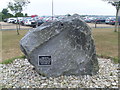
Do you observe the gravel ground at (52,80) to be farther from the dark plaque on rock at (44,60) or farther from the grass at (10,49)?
the grass at (10,49)

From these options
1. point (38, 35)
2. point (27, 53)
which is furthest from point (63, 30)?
point (27, 53)

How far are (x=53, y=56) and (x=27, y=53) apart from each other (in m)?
0.63

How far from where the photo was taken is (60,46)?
4.35 m

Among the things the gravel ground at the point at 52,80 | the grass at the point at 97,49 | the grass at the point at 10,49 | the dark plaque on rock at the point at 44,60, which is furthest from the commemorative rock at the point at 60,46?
the grass at the point at 10,49

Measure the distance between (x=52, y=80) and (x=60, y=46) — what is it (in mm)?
842

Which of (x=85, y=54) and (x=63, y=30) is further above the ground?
(x=63, y=30)

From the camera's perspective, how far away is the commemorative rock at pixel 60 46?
4324 millimetres

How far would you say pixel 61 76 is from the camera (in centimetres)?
439

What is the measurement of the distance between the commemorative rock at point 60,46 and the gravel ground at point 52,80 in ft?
0.70

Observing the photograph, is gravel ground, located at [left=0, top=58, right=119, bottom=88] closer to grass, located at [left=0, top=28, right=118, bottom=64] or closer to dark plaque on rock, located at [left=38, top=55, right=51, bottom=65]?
dark plaque on rock, located at [left=38, top=55, right=51, bottom=65]

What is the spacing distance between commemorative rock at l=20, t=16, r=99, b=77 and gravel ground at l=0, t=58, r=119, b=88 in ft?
0.70

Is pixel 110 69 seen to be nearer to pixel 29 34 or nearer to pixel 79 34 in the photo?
pixel 79 34

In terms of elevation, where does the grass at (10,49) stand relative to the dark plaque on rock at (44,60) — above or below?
below

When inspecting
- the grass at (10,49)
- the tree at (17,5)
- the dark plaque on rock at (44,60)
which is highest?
the tree at (17,5)
